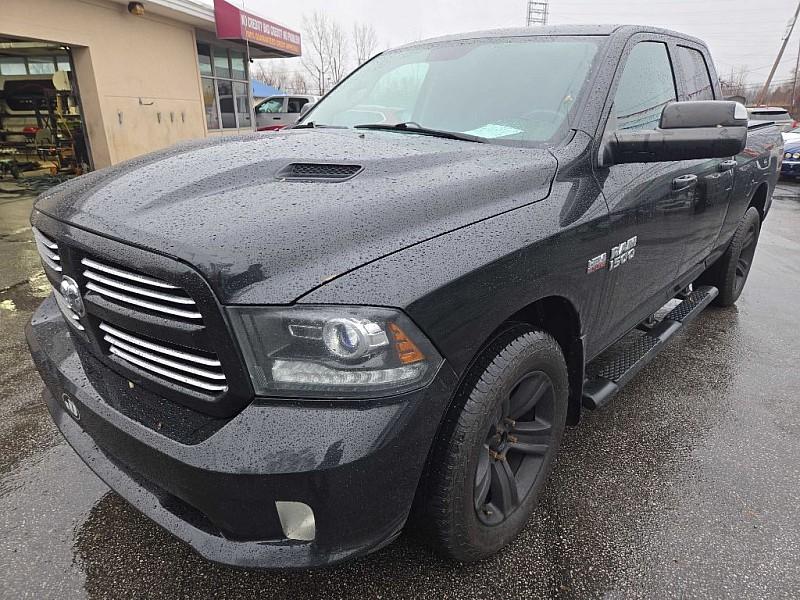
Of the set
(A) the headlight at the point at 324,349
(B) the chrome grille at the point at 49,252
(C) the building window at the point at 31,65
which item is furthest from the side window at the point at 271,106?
(A) the headlight at the point at 324,349

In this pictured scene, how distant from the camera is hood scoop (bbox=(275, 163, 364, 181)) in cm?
177

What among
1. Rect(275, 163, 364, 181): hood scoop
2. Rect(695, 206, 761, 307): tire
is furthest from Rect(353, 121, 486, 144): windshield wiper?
Rect(695, 206, 761, 307): tire

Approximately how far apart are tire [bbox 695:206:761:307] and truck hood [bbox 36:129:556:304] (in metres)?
2.97

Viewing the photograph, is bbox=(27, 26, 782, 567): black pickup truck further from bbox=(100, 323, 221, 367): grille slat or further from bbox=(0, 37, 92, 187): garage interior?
bbox=(0, 37, 92, 187): garage interior

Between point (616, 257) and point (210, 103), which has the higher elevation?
point (210, 103)

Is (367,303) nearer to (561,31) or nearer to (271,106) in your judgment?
(561,31)

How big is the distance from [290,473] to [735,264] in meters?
4.29

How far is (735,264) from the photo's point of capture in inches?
171

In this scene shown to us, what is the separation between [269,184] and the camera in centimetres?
171

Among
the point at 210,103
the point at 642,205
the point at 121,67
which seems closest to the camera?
the point at 642,205

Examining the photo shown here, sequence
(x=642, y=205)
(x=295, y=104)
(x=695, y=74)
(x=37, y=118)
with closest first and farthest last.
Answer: (x=642, y=205) < (x=695, y=74) < (x=37, y=118) < (x=295, y=104)

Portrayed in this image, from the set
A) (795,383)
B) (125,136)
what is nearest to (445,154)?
(795,383)

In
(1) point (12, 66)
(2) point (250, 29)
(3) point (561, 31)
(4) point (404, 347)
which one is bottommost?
(4) point (404, 347)

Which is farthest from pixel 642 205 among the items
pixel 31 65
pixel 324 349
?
pixel 31 65
